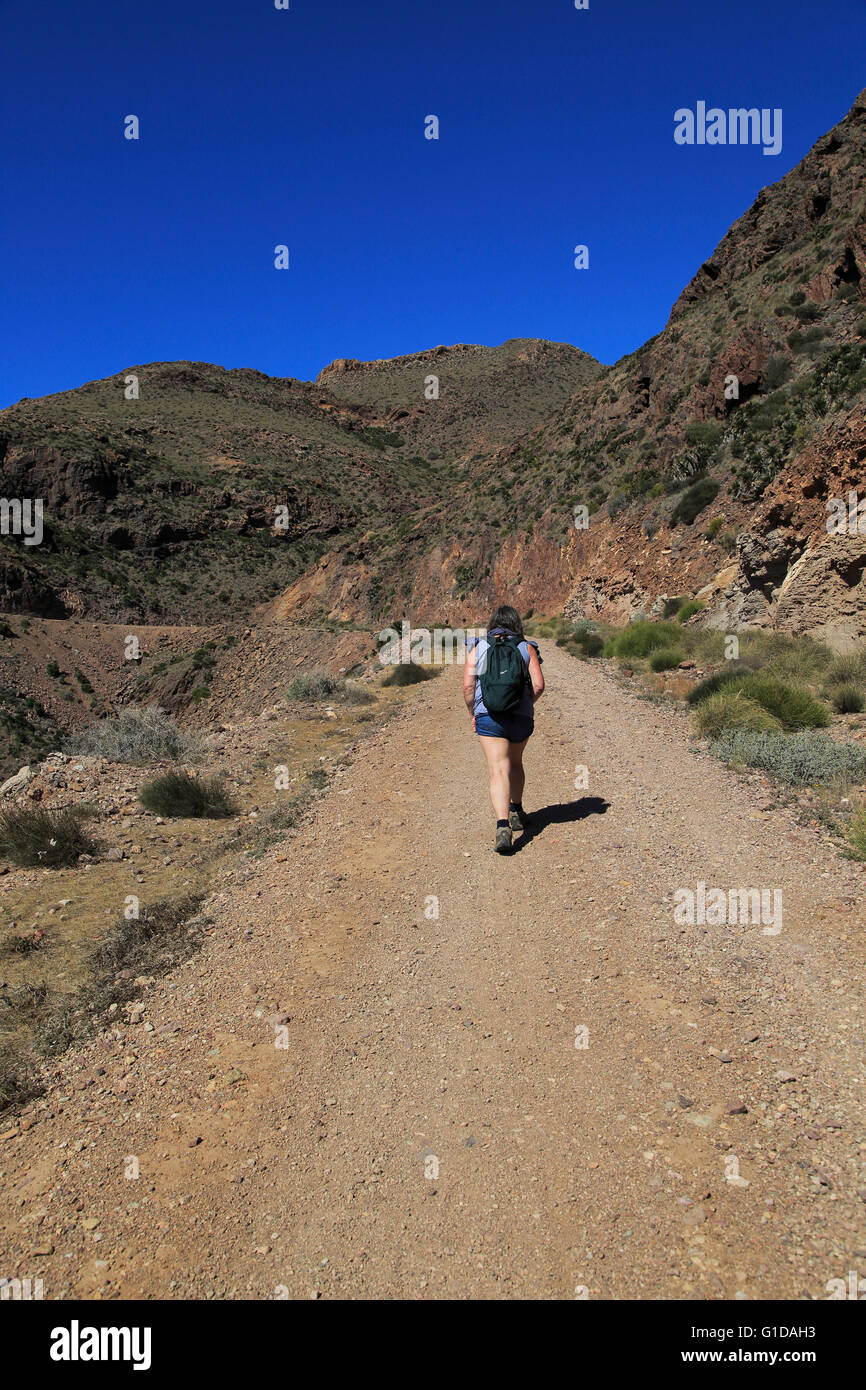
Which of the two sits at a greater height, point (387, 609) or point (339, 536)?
point (339, 536)

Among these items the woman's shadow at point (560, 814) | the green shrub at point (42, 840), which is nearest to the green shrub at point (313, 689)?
the green shrub at point (42, 840)

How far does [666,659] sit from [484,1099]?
11451mm

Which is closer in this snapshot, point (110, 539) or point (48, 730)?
point (48, 730)

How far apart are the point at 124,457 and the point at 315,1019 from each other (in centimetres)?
7317

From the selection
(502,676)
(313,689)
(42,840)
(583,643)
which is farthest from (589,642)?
(42,840)

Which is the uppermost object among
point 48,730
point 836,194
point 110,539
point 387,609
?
point 836,194

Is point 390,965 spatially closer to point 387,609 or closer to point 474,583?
point 474,583

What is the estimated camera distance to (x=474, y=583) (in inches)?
1491

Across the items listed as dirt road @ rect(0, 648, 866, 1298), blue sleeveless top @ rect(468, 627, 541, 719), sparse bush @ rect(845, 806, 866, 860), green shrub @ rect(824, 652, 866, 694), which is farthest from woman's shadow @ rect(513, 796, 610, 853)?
green shrub @ rect(824, 652, 866, 694)

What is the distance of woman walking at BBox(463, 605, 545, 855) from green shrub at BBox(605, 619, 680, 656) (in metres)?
10.1
